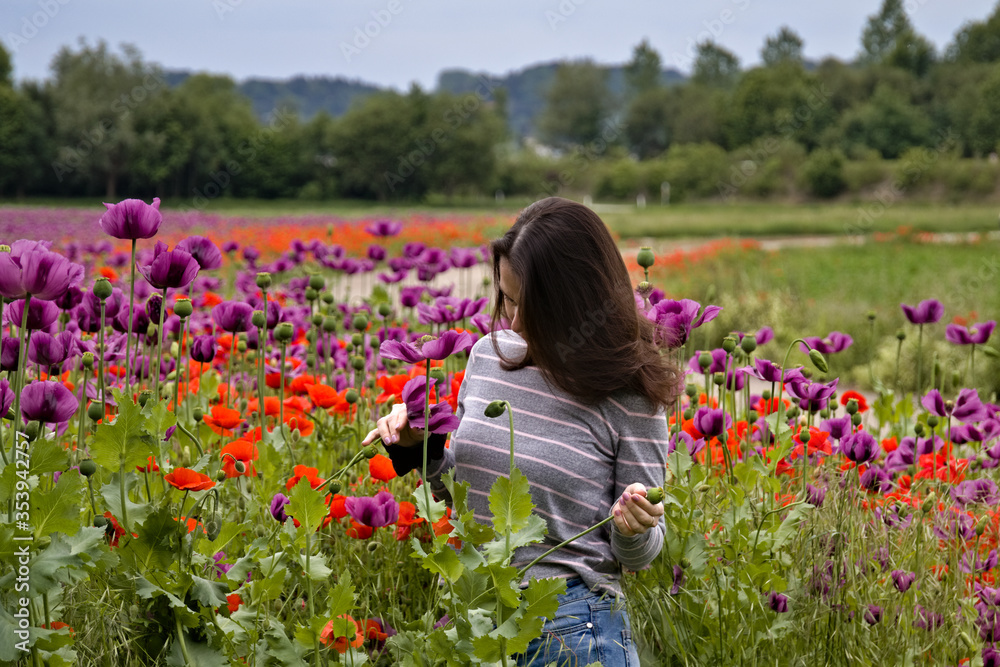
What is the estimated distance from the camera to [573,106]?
7588cm

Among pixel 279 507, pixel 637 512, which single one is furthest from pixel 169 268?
pixel 637 512

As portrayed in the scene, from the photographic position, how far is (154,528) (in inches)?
54.5

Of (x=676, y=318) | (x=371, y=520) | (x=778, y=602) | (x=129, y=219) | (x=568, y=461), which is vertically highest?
(x=129, y=219)

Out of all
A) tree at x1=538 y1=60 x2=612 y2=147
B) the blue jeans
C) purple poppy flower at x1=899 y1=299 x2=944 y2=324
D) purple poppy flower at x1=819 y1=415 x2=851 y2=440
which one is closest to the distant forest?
tree at x1=538 y1=60 x2=612 y2=147

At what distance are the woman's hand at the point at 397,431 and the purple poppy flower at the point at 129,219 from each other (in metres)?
0.54

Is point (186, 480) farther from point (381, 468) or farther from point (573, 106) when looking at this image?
point (573, 106)

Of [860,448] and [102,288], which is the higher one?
[102,288]

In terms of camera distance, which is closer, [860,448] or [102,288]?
[102,288]

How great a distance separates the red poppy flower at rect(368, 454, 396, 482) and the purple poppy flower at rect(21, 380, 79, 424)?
63 centimetres

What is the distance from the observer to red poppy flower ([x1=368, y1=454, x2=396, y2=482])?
6.10ft

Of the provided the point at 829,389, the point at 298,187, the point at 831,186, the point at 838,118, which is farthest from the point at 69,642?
the point at 838,118

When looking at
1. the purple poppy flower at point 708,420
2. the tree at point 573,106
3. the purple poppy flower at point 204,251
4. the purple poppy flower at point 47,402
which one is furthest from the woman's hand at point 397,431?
the tree at point 573,106

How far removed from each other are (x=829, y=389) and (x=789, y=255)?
38.4 feet

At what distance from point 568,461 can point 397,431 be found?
35cm
